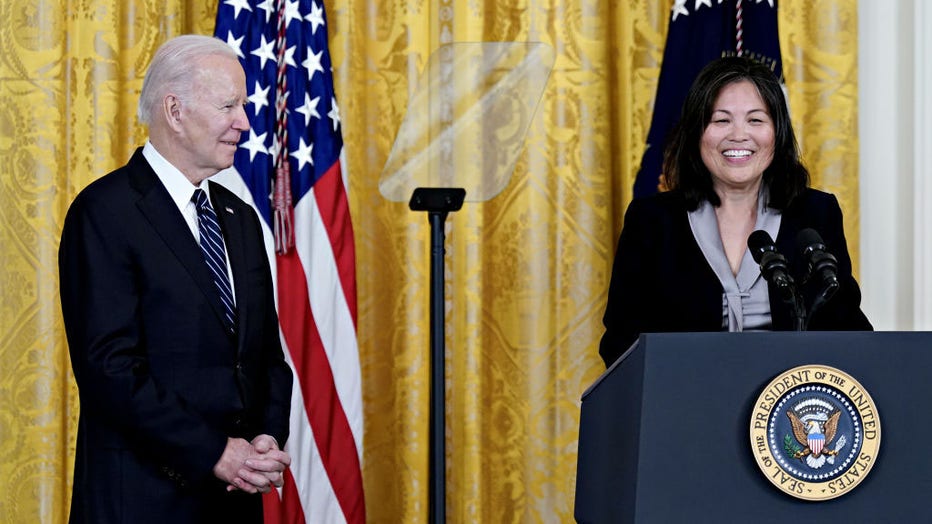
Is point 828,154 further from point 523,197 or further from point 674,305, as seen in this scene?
point 674,305

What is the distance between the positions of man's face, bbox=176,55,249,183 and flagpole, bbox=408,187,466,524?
1.90ft

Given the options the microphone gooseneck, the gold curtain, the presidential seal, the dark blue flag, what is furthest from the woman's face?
the gold curtain

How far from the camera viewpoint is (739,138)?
258cm

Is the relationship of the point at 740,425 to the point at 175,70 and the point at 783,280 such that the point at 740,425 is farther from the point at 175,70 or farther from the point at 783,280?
the point at 175,70

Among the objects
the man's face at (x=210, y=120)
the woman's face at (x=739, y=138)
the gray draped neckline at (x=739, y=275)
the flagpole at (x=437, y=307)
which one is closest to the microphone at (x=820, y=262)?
the gray draped neckline at (x=739, y=275)

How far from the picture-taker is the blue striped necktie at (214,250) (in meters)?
2.27

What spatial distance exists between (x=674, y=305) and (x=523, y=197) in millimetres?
Answer: 1432

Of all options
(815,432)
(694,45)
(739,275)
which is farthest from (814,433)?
(694,45)

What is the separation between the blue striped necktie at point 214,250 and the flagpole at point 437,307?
0.59 meters

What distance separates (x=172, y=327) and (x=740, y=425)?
3.82 ft

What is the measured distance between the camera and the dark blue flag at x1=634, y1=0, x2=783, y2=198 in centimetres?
361

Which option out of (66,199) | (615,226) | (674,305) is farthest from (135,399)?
(615,226)

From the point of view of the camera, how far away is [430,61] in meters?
3.60

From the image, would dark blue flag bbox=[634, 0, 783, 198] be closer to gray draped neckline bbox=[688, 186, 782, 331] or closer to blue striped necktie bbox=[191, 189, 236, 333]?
gray draped neckline bbox=[688, 186, 782, 331]
